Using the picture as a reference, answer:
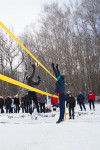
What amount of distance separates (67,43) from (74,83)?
5432mm

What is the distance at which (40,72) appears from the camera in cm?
3156

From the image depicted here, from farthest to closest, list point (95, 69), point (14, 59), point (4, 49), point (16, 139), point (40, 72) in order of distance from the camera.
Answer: point (40, 72) < point (95, 69) < point (14, 59) < point (4, 49) < point (16, 139)

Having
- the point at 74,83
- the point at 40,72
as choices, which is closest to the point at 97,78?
the point at 74,83

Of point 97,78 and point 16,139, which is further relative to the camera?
point 97,78

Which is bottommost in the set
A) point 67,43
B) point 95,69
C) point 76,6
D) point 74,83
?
point 74,83

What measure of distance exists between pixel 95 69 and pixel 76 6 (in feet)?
29.6

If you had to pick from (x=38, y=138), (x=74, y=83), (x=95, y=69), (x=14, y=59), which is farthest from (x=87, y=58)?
(x=38, y=138)

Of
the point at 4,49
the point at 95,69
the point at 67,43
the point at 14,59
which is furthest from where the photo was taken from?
the point at 95,69

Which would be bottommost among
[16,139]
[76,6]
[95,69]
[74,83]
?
[16,139]

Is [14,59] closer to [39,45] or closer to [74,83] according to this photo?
[39,45]

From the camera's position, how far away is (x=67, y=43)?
83.7 feet

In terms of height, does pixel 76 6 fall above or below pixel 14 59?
above

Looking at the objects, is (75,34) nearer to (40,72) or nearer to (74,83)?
(74,83)

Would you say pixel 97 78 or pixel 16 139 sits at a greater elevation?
pixel 97 78
